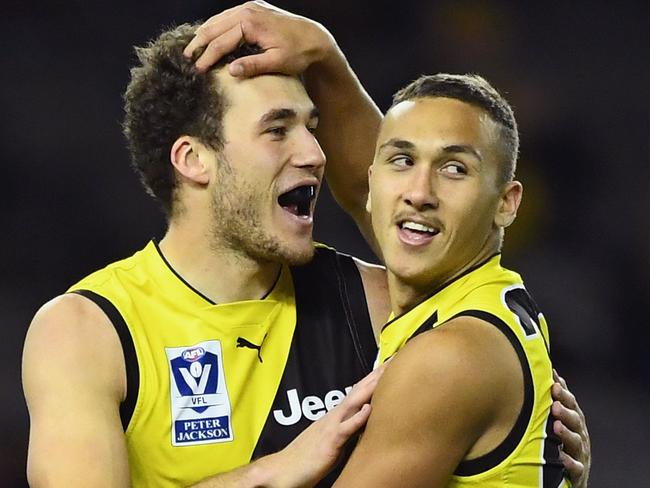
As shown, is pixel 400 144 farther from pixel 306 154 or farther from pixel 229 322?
pixel 229 322

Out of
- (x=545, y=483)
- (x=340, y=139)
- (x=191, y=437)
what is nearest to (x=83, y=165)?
(x=340, y=139)

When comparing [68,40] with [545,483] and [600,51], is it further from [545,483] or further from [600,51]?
[545,483]

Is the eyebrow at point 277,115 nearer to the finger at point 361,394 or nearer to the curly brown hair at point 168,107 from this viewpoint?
the curly brown hair at point 168,107

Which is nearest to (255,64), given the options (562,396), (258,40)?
(258,40)

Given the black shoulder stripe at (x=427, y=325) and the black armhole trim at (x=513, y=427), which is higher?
the black shoulder stripe at (x=427, y=325)

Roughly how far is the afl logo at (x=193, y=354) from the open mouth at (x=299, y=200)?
1.74ft

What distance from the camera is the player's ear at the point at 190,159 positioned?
135 inches

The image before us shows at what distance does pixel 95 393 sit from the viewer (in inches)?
114

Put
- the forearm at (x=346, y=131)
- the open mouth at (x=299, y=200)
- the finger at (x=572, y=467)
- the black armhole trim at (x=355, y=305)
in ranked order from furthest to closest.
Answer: the forearm at (x=346, y=131)
the open mouth at (x=299, y=200)
the black armhole trim at (x=355, y=305)
the finger at (x=572, y=467)

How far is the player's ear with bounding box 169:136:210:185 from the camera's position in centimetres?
344

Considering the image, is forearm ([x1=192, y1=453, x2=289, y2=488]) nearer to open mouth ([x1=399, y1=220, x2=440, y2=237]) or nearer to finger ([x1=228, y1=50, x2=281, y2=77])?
open mouth ([x1=399, y1=220, x2=440, y2=237])

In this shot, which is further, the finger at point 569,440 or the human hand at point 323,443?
the finger at point 569,440

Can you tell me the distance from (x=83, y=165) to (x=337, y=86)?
3115 millimetres

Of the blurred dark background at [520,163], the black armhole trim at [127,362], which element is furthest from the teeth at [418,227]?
the blurred dark background at [520,163]
